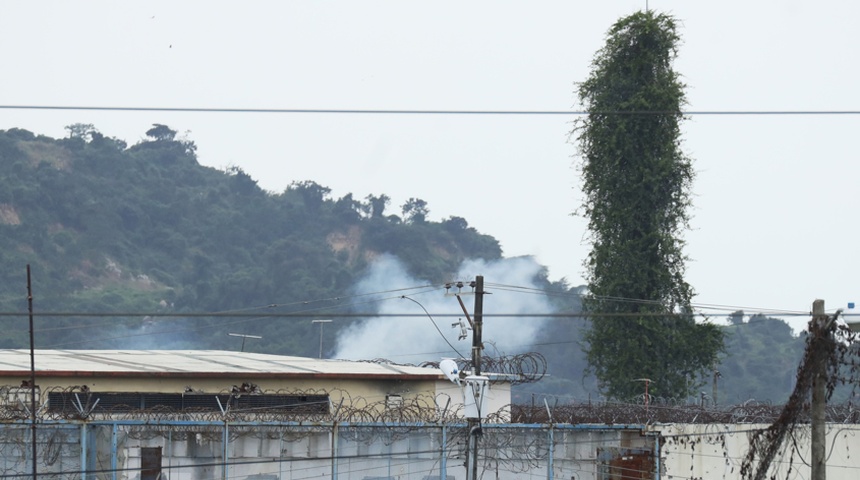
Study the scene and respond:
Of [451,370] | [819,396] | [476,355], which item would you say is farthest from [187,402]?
[819,396]

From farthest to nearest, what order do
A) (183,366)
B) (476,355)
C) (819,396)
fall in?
(183,366), (476,355), (819,396)

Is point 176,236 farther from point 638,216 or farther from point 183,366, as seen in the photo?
point 183,366

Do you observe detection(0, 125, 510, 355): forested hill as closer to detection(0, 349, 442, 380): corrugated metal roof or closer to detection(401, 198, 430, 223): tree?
detection(401, 198, 430, 223): tree

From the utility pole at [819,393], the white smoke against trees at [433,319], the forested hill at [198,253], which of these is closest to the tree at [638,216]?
the utility pole at [819,393]

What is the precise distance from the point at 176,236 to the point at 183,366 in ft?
413

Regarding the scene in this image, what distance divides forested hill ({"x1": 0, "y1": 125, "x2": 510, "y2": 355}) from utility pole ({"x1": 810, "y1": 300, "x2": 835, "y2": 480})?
10659 centimetres

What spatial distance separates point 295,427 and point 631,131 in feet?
89.2

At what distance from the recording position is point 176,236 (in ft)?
525

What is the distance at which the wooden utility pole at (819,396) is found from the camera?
20.6 meters

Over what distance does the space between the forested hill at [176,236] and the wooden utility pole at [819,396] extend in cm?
10659

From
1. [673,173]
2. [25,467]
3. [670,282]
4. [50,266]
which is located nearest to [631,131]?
[673,173]

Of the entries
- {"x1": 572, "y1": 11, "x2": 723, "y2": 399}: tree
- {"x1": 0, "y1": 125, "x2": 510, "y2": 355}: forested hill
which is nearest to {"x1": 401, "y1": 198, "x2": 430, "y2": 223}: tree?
{"x1": 0, "y1": 125, "x2": 510, "y2": 355}: forested hill

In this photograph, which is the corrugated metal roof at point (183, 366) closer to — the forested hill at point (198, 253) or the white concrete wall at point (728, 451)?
the white concrete wall at point (728, 451)

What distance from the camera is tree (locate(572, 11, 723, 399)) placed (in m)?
49.6
